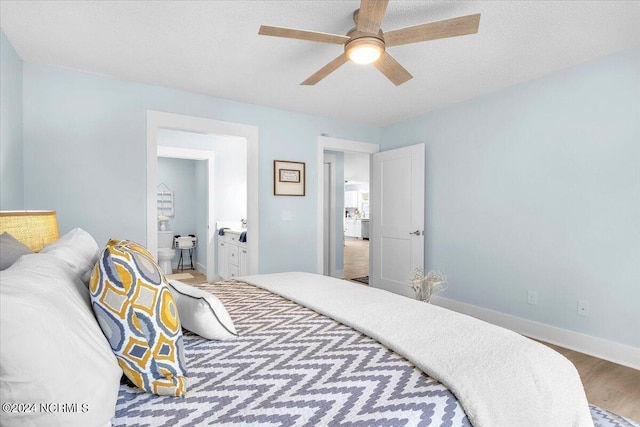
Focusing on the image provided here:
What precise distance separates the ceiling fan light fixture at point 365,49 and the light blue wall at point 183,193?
5.29 meters

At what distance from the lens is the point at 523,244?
10.6 feet

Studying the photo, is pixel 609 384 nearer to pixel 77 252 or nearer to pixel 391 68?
pixel 391 68

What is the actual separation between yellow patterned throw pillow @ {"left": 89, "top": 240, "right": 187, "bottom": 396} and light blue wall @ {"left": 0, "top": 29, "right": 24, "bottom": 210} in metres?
2.09

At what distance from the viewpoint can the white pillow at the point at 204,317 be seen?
1.26m

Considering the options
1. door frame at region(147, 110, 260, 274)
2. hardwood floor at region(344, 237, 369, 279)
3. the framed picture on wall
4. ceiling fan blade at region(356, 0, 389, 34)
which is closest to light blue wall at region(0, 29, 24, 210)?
door frame at region(147, 110, 260, 274)

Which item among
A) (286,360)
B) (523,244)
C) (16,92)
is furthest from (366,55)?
(16,92)

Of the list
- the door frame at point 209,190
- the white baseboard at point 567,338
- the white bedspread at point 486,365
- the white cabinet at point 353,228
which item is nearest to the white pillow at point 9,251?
the white bedspread at point 486,365

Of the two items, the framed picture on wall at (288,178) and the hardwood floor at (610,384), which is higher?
the framed picture on wall at (288,178)

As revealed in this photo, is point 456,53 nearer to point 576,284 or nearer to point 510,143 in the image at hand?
point 510,143

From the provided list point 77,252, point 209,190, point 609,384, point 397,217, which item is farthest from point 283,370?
point 209,190

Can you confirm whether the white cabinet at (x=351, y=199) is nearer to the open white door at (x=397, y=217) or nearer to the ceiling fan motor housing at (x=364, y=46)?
the open white door at (x=397, y=217)

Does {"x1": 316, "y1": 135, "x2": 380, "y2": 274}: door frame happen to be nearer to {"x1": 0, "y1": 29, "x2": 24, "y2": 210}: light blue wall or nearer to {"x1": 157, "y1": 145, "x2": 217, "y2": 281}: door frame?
{"x1": 157, "y1": 145, "x2": 217, "y2": 281}: door frame

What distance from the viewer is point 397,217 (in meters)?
4.42

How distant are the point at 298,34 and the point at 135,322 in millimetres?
1636
